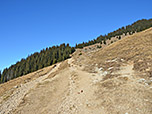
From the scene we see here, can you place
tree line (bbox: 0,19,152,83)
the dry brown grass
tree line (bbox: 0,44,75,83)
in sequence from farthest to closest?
1. tree line (bbox: 0,19,152,83)
2. tree line (bbox: 0,44,75,83)
3. the dry brown grass

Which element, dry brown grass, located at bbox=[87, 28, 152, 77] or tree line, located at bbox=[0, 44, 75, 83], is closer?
dry brown grass, located at bbox=[87, 28, 152, 77]

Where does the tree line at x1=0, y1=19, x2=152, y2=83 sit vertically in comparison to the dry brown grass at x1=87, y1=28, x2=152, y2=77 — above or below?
above

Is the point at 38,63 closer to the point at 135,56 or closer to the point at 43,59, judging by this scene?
the point at 43,59

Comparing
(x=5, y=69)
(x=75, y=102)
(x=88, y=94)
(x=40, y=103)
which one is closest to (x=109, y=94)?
(x=88, y=94)

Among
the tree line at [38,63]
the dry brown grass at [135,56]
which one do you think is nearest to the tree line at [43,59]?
the tree line at [38,63]

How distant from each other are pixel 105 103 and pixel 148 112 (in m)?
3.69

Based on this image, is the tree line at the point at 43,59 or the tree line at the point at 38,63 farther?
the tree line at the point at 43,59

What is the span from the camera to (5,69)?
111688mm

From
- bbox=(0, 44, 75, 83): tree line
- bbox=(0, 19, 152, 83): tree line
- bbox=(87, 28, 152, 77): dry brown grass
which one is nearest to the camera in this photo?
bbox=(87, 28, 152, 77): dry brown grass

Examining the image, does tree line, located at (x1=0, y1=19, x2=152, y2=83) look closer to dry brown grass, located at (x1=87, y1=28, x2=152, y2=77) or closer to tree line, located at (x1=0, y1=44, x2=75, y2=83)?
tree line, located at (x1=0, y1=44, x2=75, y2=83)

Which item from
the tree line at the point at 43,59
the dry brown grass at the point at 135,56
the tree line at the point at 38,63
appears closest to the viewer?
the dry brown grass at the point at 135,56

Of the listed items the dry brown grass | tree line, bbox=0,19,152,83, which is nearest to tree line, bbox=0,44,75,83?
tree line, bbox=0,19,152,83

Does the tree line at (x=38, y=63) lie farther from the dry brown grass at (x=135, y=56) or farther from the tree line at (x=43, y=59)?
the dry brown grass at (x=135, y=56)

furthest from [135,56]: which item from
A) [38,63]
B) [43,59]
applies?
[43,59]
